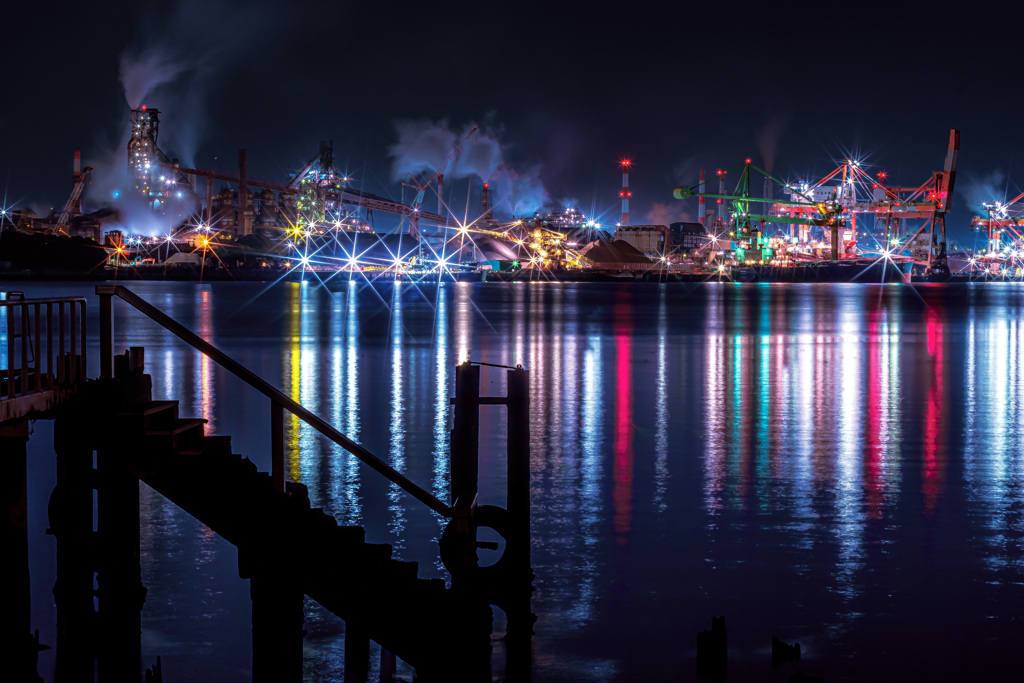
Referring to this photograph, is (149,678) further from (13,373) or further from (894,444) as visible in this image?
(894,444)

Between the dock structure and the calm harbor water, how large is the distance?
1.41ft

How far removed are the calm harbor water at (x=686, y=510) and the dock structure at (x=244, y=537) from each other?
16.9 inches

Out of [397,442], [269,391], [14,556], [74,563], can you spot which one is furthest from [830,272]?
[14,556]

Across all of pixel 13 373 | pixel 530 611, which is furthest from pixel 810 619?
pixel 13 373

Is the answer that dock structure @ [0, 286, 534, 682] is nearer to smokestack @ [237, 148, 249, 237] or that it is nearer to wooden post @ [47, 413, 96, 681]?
wooden post @ [47, 413, 96, 681]

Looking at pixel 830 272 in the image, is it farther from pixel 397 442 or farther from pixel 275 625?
pixel 275 625

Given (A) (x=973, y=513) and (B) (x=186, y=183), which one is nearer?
(A) (x=973, y=513)

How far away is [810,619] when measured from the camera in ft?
27.9

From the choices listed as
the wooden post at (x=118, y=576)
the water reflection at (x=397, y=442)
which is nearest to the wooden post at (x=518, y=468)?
the water reflection at (x=397, y=442)

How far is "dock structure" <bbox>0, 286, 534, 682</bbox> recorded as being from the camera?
663 centimetres

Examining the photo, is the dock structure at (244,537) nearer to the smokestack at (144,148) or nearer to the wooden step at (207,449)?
the wooden step at (207,449)

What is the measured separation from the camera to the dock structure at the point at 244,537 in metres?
6.63

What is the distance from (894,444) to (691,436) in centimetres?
331

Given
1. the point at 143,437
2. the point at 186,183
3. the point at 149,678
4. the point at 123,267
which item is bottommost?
the point at 149,678
